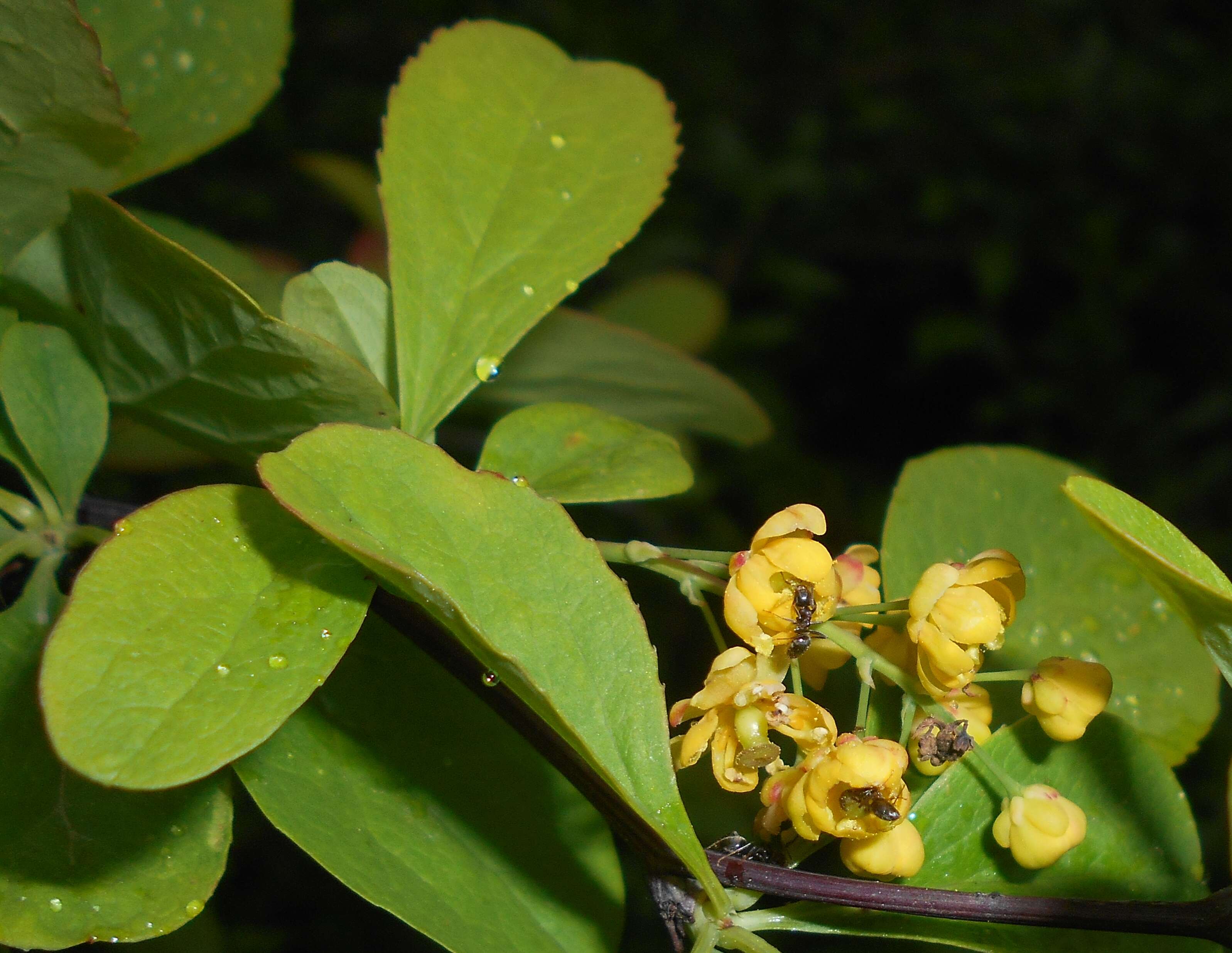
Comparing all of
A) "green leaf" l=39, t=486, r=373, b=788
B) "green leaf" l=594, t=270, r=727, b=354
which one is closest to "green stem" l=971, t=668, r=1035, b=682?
"green leaf" l=39, t=486, r=373, b=788

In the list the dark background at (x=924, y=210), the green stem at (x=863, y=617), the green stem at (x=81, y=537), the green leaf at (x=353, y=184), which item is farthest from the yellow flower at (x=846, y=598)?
the dark background at (x=924, y=210)

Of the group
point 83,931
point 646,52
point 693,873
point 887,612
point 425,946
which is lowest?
point 425,946

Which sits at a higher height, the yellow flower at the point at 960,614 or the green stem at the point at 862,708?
the yellow flower at the point at 960,614

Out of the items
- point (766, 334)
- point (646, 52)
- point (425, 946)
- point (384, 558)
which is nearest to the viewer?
point (384, 558)

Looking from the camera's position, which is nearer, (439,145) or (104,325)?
(104,325)

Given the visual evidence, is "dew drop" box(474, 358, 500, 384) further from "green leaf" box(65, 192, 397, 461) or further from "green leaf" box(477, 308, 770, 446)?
"green leaf" box(477, 308, 770, 446)

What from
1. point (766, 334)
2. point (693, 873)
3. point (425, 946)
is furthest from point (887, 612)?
point (766, 334)

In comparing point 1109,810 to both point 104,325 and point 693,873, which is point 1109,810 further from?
point 104,325

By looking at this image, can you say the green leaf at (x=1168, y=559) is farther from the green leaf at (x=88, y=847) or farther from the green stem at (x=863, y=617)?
the green leaf at (x=88, y=847)
